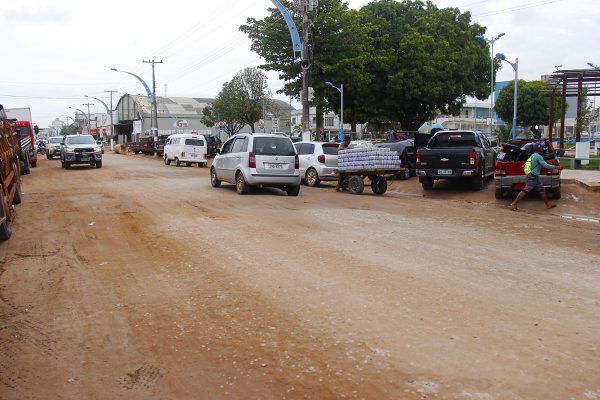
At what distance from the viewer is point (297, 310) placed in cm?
547

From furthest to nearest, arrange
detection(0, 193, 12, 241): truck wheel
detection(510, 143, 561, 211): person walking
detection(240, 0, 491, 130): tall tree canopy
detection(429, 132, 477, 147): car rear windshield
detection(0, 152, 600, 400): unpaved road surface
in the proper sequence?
detection(240, 0, 491, 130): tall tree canopy < detection(429, 132, 477, 147): car rear windshield < detection(510, 143, 561, 211): person walking < detection(0, 193, 12, 241): truck wheel < detection(0, 152, 600, 400): unpaved road surface

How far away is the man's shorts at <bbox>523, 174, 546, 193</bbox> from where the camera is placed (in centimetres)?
1415

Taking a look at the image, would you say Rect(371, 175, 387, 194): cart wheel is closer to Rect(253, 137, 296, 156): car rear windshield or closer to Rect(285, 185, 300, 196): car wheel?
Rect(285, 185, 300, 196): car wheel

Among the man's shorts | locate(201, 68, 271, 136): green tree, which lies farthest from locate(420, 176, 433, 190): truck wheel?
locate(201, 68, 271, 136): green tree

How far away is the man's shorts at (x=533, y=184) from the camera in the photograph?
46.4ft

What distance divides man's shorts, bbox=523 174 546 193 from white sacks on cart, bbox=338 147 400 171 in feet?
12.6

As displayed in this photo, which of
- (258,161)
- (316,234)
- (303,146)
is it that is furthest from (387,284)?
(303,146)

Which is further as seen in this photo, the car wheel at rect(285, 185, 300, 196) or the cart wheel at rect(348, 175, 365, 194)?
the cart wheel at rect(348, 175, 365, 194)

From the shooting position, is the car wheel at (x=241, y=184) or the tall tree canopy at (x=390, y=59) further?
the tall tree canopy at (x=390, y=59)

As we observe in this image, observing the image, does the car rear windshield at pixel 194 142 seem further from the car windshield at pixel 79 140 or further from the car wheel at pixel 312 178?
the car wheel at pixel 312 178

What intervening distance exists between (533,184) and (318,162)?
8.18m

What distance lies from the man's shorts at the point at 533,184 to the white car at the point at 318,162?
24.3 ft

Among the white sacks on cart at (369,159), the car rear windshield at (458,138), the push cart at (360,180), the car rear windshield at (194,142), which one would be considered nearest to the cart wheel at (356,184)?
the push cart at (360,180)

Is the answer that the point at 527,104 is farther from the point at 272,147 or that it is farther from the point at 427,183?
the point at 272,147
